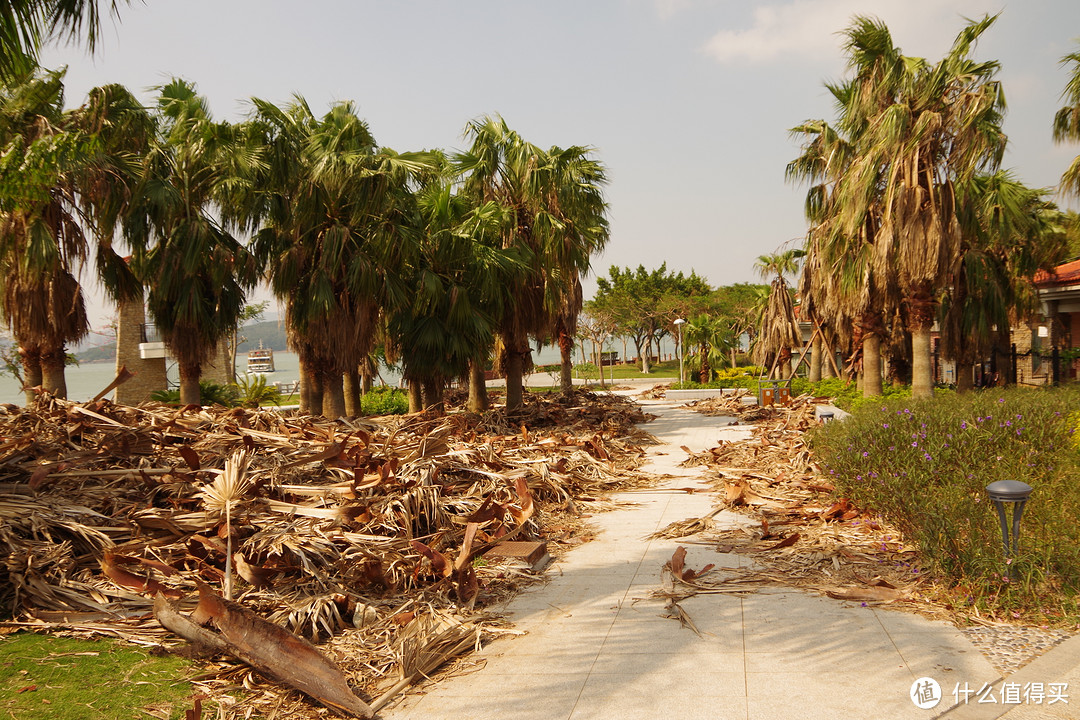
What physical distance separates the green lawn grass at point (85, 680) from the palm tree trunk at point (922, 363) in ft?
45.4

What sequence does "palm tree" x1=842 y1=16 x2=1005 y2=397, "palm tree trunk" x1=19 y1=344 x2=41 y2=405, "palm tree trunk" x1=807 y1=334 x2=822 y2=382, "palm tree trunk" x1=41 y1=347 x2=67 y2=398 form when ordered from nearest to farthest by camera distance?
"palm tree" x1=842 y1=16 x2=1005 y2=397 → "palm tree trunk" x1=41 y1=347 x2=67 y2=398 → "palm tree trunk" x1=19 y1=344 x2=41 y2=405 → "palm tree trunk" x1=807 y1=334 x2=822 y2=382

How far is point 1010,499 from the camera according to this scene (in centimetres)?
467

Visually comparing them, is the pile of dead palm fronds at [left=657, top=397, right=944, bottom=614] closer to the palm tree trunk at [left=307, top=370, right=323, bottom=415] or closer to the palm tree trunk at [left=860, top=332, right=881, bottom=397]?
the palm tree trunk at [left=860, top=332, right=881, bottom=397]

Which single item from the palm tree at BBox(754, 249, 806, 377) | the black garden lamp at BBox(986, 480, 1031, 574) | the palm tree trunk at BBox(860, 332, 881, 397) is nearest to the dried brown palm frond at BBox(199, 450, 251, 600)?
the black garden lamp at BBox(986, 480, 1031, 574)

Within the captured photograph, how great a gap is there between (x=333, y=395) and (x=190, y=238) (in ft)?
13.9

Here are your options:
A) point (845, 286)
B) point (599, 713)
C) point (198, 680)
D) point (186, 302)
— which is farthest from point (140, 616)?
point (845, 286)

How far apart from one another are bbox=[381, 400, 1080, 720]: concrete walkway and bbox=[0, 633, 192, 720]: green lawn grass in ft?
4.05

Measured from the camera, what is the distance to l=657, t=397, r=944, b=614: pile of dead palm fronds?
17.6 ft

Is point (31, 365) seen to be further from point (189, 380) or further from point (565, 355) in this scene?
point (565, 355)

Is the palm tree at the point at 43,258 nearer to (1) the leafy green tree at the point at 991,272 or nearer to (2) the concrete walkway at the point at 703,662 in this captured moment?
(2) the concrete walkway at the point at 703,662

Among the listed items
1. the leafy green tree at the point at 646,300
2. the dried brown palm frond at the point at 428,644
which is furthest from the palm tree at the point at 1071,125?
the leafy green tree at the point at 646,300

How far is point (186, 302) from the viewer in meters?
14.6

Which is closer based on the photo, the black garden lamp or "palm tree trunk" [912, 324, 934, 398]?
the black garden lamp

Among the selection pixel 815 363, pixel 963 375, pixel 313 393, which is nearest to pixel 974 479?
pixel 963 375
